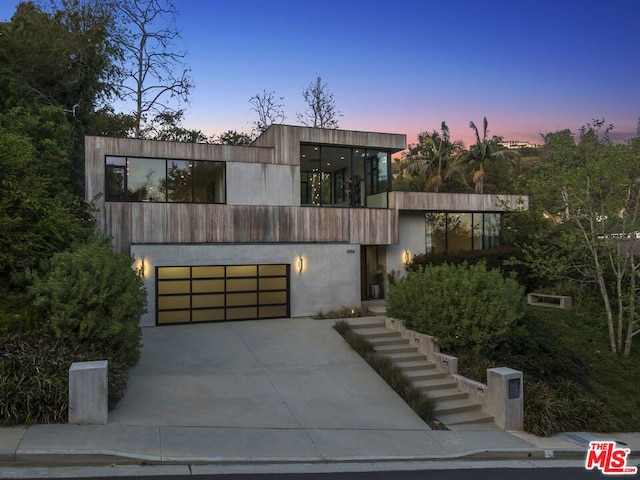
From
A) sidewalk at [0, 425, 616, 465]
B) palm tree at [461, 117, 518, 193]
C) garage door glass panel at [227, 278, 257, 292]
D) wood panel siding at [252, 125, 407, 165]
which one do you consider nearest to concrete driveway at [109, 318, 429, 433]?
sidewalk at [0, 425, 616, 465]

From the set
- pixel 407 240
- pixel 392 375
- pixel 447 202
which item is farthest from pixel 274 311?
pixel 447 202

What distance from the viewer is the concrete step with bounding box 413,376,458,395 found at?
36.1 feet

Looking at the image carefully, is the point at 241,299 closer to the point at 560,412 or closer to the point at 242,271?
the point at 242,271

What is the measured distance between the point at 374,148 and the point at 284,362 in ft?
33.9

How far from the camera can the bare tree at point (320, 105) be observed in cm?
3516

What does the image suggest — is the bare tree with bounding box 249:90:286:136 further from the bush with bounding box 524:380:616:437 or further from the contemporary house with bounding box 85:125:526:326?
the bush with bounding box 524:380:616:437

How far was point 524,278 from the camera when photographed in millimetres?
20266

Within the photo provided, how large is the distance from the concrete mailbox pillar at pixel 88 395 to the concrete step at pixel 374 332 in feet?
25.4

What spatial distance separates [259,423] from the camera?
8.44 meters

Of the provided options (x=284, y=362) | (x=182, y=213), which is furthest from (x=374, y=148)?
(x=284, y=362)

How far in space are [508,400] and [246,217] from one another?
1035 centimetres

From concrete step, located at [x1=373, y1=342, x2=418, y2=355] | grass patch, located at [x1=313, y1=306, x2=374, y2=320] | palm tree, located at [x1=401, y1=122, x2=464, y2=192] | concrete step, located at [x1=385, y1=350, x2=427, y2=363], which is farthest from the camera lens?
palm tree, located at [x1=401, y1=122, x2=464, y2=192]

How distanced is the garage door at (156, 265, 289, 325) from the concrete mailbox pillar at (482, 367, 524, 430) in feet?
28.7

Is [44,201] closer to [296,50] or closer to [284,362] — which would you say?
[284,362]
